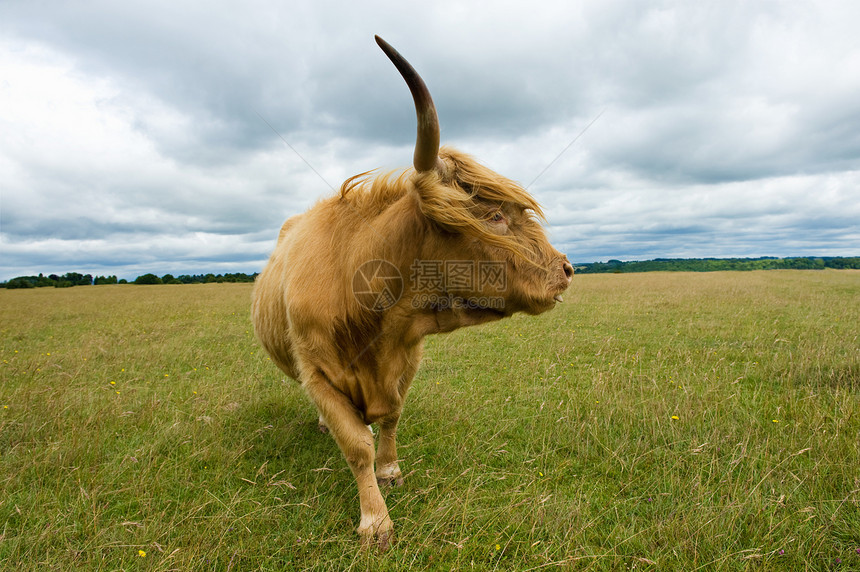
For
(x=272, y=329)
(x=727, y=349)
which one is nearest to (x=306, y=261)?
(x=272, y=329)

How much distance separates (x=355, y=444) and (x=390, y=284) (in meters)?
1.14

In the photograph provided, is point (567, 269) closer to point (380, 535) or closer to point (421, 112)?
point (421, 112)

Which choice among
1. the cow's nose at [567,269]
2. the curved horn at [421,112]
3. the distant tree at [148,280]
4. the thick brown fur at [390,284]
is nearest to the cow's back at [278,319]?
the thick brown fur at [390,284]

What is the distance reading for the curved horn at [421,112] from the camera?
2.22 metres

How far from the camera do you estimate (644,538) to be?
9.07 ft

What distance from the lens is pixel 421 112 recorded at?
7.70 ft

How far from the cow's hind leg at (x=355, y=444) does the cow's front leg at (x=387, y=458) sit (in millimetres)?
622

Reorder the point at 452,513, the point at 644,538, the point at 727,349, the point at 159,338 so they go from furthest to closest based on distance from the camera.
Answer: the point at 159,338
the point at 727,349
the point at 452,513
the point at 644,538

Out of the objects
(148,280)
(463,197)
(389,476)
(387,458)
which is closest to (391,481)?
(389,476)

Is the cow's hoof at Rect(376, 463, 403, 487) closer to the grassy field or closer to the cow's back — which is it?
the grassy field

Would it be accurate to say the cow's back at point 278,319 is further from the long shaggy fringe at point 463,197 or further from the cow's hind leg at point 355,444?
the long shaggy fringe at point 463,197

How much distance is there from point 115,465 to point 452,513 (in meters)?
2.98

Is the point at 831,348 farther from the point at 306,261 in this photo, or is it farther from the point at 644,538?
the point at 306,261

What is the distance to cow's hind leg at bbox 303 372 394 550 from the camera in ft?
9.70
